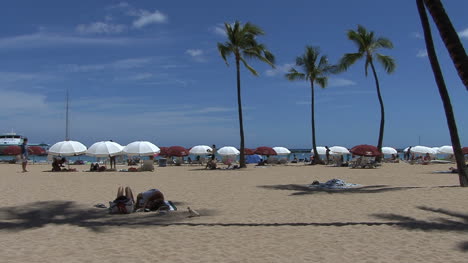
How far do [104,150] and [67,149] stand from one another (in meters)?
2.91

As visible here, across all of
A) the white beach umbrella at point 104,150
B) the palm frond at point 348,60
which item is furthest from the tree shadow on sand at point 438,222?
the palm frond at point 348,60

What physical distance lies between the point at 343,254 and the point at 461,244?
1725mm

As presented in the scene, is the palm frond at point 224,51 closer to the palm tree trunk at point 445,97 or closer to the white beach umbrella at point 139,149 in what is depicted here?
the white beach umbrella at point 139,149

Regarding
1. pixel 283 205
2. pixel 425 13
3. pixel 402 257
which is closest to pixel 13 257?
pixel 402 257

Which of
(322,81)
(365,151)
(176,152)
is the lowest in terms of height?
(365,151)

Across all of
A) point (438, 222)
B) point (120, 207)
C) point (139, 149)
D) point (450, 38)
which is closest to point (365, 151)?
point (139, 149)

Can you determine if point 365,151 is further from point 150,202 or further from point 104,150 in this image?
point 150,202

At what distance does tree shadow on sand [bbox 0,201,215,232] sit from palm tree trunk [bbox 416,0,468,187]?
7594 mm

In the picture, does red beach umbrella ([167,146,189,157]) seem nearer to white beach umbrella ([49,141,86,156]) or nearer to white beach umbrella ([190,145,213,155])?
white beach umbrella ([190,145,213,155])

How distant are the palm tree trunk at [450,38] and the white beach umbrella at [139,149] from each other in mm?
20327

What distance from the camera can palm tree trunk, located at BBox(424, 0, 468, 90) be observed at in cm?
770

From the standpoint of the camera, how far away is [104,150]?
24.5 meters

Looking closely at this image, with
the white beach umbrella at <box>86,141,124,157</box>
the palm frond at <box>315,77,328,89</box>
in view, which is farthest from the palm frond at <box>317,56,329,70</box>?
the white beach umbrella at <box>86,141,124,157</box>

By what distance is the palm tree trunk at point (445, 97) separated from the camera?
11969 mm
